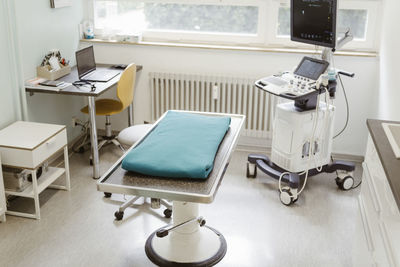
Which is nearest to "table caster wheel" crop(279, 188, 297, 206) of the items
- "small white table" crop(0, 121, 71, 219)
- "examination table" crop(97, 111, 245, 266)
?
"examination table" crop(97, 111, 245, 266)

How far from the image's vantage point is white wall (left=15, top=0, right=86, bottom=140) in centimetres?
385

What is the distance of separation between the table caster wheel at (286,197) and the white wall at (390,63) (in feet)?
2.91

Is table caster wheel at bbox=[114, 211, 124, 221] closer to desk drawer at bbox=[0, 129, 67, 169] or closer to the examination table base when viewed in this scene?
the examination table base

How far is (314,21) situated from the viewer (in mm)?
3508

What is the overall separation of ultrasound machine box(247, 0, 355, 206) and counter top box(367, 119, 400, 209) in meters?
1.01

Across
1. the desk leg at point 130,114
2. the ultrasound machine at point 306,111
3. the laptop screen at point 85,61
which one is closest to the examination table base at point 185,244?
the ultrasound machine at point 306,111

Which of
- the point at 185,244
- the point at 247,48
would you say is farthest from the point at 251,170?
the point at 185,244

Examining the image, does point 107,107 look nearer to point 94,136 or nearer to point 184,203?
point 94,136

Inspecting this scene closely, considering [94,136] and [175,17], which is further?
[175,17]

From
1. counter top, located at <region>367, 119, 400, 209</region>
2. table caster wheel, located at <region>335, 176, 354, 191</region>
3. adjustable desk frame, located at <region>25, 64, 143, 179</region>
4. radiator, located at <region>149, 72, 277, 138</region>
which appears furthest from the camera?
radiator, located at <region>149, 72, 277, 138</region>

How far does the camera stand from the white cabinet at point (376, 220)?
1903 mm

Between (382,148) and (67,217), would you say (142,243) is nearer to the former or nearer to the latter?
(67,217)

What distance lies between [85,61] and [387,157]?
2.79 metres

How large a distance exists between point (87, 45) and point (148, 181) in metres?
2.73
